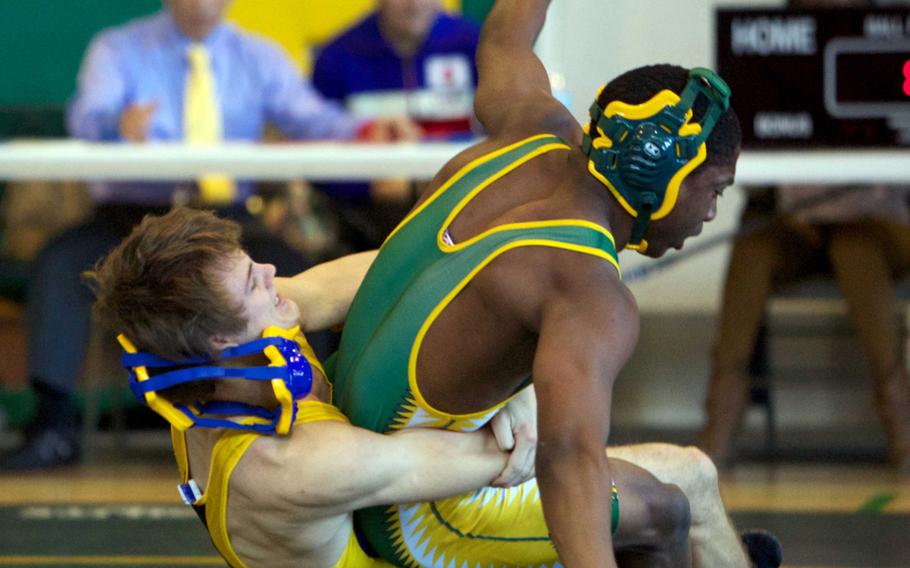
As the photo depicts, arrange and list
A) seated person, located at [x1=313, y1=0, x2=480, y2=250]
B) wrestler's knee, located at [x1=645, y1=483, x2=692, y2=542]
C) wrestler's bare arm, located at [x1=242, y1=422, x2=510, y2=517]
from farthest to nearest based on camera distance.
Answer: seated person, located at [x1=313, y1=0, x2=480, y2=250]
wrestler's knee, located at [x1=645, y1=483, x2=692, y2=542]
wrestler's bare arm, located at [x1=242, y1=422, x2=510, y2=517]

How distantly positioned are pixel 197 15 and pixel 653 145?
387 centimetres

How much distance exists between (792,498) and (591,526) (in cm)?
299

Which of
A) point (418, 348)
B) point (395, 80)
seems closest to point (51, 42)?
point (395, 80)

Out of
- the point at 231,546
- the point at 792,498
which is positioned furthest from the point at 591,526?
the point at 792,498

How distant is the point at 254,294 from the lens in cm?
268

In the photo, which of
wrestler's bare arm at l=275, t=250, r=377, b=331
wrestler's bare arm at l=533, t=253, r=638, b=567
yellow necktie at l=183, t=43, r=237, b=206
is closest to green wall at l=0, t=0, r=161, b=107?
yellow necktie at l=183, t=43, r=237, b=206

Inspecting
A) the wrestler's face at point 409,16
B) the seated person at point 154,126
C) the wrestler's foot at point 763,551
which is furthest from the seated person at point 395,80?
the wrestler's foot at point 763,551

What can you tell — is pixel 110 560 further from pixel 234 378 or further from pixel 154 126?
pixel 154 126

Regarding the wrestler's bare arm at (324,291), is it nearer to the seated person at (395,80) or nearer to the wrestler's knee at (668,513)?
the wrestler's knee at (668,513)

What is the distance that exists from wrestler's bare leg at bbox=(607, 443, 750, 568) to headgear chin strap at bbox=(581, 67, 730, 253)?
656 mm

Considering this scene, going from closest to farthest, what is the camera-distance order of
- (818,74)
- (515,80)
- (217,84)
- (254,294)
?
(254,294), (515,80), (818,74), (217,84)

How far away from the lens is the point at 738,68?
5449 mm

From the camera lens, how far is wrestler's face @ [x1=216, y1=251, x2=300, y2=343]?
2.63m

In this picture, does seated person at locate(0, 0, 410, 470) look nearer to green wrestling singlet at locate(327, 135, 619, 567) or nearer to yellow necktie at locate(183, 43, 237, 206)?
yellow necktie at locate(183, 43, 237, 206)
